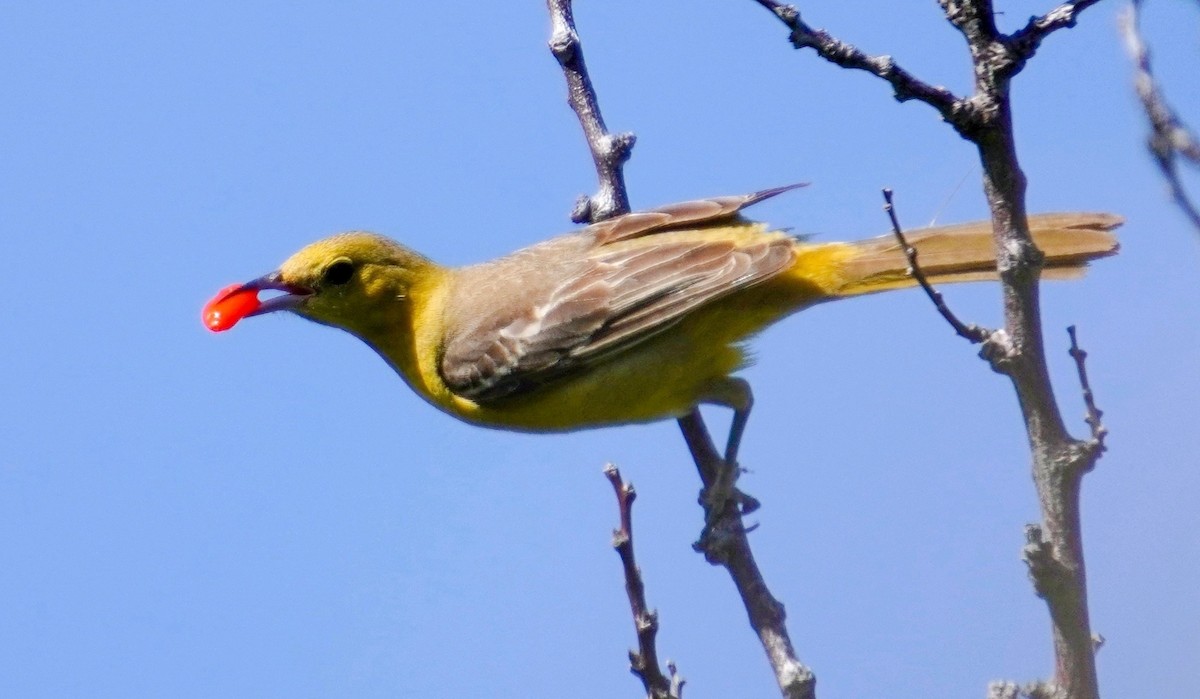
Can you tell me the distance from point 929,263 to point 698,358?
3.54 ft

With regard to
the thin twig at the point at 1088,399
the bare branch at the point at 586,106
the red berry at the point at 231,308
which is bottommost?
the thin twig at the point at 1088,399

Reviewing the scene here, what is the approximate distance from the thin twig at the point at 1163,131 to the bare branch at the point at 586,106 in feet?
11.2

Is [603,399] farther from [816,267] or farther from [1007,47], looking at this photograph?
[1007,47]

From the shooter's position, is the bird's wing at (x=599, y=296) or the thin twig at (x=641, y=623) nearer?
the thin twig at (x=641, y=623)

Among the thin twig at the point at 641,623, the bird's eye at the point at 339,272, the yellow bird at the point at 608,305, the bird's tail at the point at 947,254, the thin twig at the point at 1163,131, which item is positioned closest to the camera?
the thin twig at the point at 1163,131

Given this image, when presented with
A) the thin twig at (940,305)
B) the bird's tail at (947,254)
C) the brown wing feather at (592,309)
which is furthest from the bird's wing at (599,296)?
the thin twig at (940,305)

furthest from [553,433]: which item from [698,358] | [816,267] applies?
[816,267]

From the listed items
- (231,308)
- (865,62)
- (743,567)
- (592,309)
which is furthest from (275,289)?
(865,62)

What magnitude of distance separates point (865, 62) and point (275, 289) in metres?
3.37

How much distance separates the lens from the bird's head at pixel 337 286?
5906 millimetres

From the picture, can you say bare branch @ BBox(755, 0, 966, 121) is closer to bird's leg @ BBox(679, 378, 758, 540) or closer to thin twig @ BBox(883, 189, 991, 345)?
thin twig @ BBox(883, 189, 991, 345)

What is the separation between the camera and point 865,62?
3377 millimetres

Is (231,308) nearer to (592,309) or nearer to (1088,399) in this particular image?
(592,309)

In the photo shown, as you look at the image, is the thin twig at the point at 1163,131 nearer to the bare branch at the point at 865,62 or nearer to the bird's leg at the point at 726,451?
the bare branch at the point at 865,62
